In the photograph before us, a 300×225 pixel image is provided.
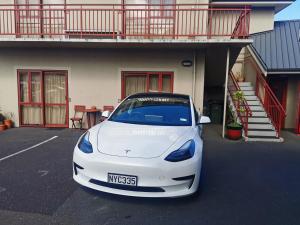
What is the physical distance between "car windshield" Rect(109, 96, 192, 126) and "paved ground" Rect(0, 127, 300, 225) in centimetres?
127

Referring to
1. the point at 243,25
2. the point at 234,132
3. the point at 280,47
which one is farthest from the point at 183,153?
the point at 280,47

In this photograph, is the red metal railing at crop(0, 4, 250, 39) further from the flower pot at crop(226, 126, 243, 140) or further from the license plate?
the license plate

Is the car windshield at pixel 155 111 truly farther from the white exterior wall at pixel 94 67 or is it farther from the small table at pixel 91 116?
the small table at pixel 91 116

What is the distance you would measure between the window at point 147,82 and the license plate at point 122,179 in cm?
617

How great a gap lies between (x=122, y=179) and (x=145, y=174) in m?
0.31

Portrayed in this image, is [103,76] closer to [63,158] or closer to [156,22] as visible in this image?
[156,22]

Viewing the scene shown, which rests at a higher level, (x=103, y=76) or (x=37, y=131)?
(x=103, y=76)

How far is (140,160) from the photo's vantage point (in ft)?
10.00

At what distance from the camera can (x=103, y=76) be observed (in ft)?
29.4

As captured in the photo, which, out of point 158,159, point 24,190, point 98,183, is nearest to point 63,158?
point 24,190

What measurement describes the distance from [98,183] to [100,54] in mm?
6598

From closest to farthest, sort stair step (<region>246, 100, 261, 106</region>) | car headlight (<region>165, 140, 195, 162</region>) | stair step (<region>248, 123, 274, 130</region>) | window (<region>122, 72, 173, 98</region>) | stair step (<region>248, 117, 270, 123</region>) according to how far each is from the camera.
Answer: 1. car headlight (<region>165, 140, 195, 162</region>)
2. stair step (<region>248, 123, 274, 130</region>)
3. stair step (<region>248, 117, 270, 123</region>)
4. window (<region>122, 72, 173, 98</region>)
5. stair step (<region>246, 100, 261, 106</region>)

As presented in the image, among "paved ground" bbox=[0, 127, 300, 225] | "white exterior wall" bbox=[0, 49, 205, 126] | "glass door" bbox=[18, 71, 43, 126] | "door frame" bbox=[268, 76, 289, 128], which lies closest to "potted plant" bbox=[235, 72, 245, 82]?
"door frame" bbox=[268, 76, 289, 128]

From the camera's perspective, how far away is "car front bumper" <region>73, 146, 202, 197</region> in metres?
3.00
